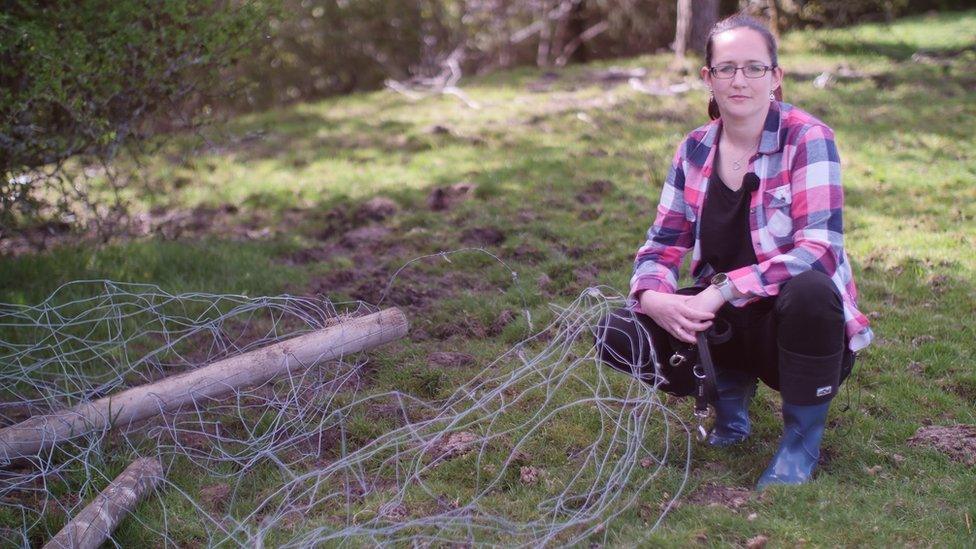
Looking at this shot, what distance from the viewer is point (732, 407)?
11.0 feet

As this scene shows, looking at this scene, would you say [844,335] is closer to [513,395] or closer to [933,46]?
[513,395]

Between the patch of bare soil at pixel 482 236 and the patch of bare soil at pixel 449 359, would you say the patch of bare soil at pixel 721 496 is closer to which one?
the patch of bare soil at pixel 449 359

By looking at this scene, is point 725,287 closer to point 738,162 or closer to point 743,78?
point 738,162

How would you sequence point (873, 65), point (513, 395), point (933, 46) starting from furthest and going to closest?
point (933, 46) < point (873, 65) < point (513, 395)

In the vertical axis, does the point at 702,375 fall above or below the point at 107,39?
below

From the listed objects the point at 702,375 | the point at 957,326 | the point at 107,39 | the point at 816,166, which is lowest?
the point at 957,326

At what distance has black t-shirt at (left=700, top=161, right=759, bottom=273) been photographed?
10.4 ft

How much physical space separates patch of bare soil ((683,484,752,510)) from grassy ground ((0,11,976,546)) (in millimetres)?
20

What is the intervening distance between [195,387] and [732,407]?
2.01 m

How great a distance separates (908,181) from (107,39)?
4975 millimetres

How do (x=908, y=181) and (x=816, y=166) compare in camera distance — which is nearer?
(x=816, y=166)

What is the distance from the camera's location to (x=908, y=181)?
616cm

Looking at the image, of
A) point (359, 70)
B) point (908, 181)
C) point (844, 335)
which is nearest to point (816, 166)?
point (844, 335)

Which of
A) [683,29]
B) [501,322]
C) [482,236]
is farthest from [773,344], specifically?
[683,29]
